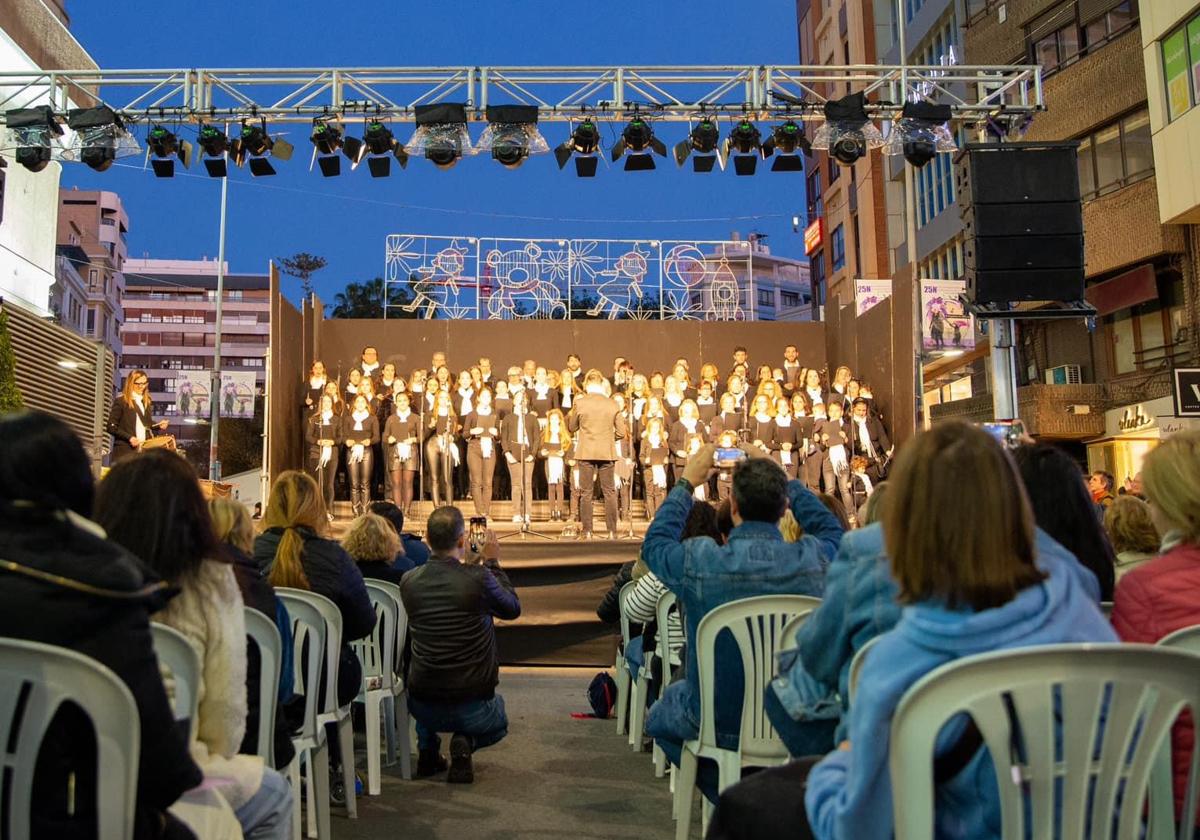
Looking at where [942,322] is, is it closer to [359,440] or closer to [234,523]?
[359,440]

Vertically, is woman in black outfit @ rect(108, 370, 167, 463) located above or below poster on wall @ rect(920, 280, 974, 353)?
below

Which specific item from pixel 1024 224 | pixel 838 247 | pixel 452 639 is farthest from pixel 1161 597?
pixel 838 247

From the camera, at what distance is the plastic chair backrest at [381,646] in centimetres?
519

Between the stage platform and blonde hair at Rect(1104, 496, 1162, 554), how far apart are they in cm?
595

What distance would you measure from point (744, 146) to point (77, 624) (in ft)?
33.0

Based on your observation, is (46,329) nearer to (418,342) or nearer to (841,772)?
(418,342)

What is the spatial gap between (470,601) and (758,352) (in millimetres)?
13782

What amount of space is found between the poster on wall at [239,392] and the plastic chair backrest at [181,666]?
32083 millimetres

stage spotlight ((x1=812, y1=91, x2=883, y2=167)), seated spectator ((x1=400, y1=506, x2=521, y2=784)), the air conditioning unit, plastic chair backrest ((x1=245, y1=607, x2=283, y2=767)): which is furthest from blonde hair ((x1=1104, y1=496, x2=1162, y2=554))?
the air conditioning unit

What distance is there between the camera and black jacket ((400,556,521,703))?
5188 millimetres

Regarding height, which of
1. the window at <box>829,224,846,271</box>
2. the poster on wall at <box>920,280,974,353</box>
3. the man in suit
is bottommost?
the man in suit

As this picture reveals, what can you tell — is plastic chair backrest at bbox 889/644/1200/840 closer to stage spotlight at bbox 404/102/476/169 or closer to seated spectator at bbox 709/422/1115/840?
seated spectator at bbox 709/422/1115/840

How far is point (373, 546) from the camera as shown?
552 centimetres

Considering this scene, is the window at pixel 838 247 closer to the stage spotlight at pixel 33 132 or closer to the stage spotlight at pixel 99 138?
the stage spotlight at pixel 99 138
